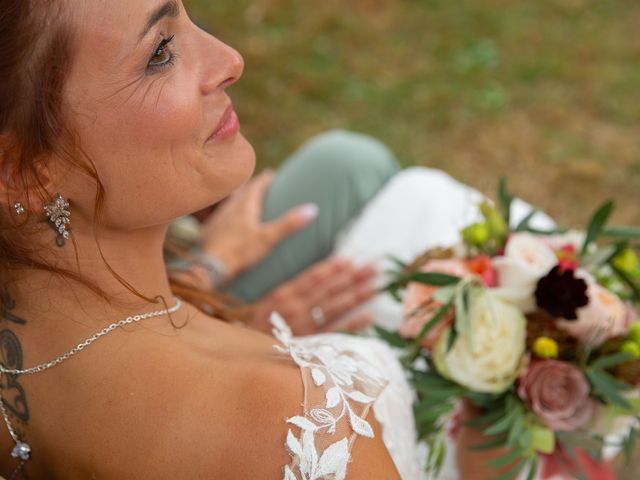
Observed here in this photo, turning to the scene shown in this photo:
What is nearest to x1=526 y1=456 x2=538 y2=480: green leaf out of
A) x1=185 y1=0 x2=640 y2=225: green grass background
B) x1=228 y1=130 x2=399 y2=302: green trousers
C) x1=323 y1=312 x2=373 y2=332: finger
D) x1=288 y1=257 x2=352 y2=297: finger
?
x1=323 y1=312 x2=373 y2=332: finger

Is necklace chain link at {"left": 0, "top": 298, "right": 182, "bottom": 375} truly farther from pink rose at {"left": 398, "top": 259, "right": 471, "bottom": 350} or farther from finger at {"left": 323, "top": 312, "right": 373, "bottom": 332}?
finger at {"left": 323, "top": 312, "right": 373, "bottom": 332}

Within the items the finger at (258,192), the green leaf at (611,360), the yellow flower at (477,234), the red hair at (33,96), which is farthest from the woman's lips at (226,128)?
the finger at (258,192)

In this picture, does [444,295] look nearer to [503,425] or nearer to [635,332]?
[503,425]

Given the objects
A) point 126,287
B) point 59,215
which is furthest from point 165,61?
point 126,287

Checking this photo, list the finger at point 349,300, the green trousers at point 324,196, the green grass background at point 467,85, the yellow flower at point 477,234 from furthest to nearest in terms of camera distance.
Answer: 1. the green grass background at point 467,85
2. the green trousers at point 324,196
3. the finger at point 349,300
4. the yellow flower at point 477,234

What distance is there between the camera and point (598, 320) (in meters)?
1.90

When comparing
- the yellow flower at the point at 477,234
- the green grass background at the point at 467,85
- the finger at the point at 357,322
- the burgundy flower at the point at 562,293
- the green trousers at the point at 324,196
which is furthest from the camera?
the green grass background at the point at 467,85

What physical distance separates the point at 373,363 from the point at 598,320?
21.8 inches

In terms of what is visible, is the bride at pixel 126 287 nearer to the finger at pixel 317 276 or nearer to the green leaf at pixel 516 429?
the green leaf at pixel 516 429

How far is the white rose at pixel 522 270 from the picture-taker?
1.96 meters

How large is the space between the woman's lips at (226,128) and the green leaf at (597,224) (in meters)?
0.96

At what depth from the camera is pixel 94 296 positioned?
1.68m

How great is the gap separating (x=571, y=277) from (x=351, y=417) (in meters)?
0.67

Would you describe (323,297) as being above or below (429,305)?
below
